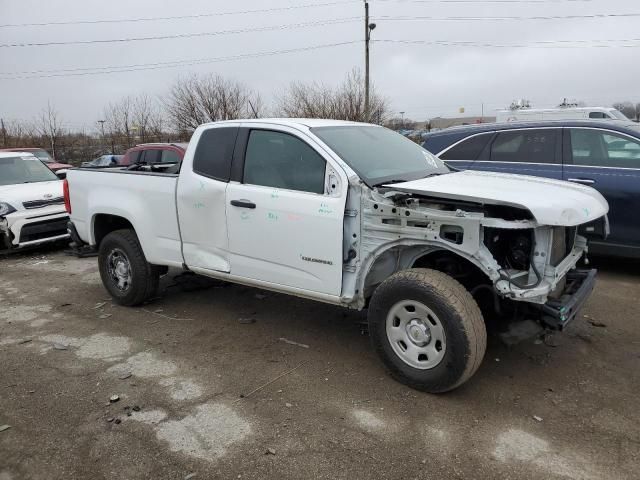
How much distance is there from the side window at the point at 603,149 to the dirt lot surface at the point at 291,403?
1534 mm

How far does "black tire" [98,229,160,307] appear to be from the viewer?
5.32 meters

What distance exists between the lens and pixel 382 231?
3.65m

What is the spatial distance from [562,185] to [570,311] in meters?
1.00

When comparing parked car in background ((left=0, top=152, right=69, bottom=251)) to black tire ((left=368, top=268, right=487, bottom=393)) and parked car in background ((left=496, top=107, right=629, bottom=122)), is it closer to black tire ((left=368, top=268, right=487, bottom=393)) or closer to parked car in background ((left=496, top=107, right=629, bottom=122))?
black tire ((left=368, top=268, right=487, bottom=393))

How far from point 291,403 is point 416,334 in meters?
0.97

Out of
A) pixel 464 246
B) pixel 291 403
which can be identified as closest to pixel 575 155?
pixel 464 246

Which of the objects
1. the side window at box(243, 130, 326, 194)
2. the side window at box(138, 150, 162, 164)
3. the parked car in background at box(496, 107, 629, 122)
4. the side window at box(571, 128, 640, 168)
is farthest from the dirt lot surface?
the parked car in background at box(496, 107, 629, 122)

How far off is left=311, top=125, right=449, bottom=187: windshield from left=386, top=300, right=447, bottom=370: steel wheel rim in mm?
944

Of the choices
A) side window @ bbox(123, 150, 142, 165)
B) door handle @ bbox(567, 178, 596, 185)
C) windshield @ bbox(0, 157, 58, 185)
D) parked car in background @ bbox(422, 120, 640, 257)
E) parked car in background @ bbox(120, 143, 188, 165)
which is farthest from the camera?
side window @ bbox(123, 150, 142, 165)

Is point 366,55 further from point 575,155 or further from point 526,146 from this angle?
point 575,155

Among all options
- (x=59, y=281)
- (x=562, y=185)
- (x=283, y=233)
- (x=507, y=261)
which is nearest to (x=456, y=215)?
(x=507, y=261)

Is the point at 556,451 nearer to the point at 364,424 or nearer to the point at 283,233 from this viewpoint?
the point at 364,424

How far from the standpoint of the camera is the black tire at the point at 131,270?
17.4 ft

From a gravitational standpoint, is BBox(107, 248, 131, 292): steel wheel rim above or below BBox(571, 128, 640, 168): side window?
below
